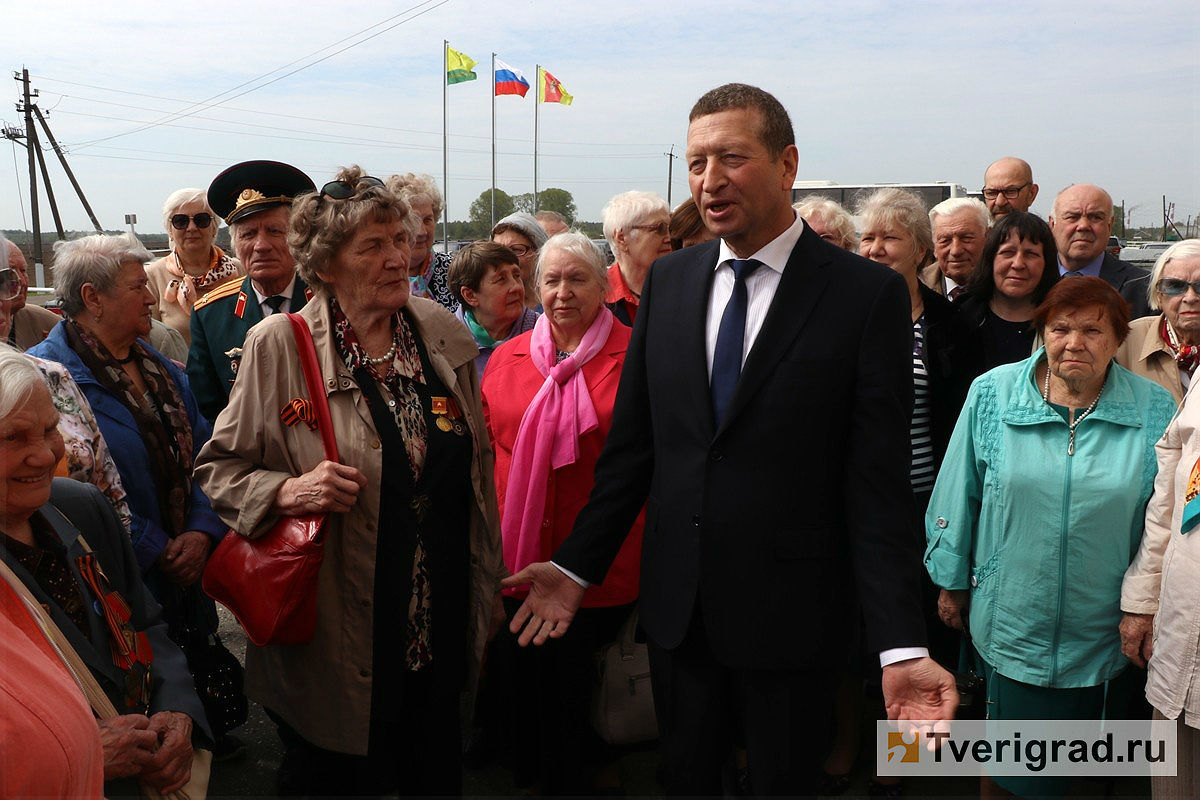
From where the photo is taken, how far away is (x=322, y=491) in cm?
234

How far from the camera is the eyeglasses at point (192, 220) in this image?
16.5 feet

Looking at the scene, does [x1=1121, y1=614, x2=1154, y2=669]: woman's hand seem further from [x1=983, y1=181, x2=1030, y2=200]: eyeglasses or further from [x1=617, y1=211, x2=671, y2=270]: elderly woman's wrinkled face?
[x1=983, y1=181, x2=1030, y2=200]: eyeglasses

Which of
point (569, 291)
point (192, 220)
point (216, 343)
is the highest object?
point (192, 220)

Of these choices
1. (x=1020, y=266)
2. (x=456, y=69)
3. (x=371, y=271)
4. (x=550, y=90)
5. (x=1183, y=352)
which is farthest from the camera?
(x=550, y=90)

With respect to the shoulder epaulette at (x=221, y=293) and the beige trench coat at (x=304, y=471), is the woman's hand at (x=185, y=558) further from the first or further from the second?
the shoulder epaulette at (x=221, y=293)

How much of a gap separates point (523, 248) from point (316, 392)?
2.56 m

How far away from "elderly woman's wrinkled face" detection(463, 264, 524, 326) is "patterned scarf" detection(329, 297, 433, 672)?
1.56m

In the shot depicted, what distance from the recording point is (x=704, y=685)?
7.36 feet

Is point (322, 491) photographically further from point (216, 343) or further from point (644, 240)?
point (644, 240)

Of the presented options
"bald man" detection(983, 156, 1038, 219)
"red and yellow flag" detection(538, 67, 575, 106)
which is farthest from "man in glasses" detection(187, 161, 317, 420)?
"red and yellow flag" detection(538, 67, 575, 106)

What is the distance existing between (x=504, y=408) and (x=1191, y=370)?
2653mm

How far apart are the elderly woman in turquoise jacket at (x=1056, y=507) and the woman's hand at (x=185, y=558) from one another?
8.78 feet

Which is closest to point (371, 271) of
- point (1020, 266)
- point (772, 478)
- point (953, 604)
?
point (772, 478)

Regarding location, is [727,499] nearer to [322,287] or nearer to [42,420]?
[322,287]
